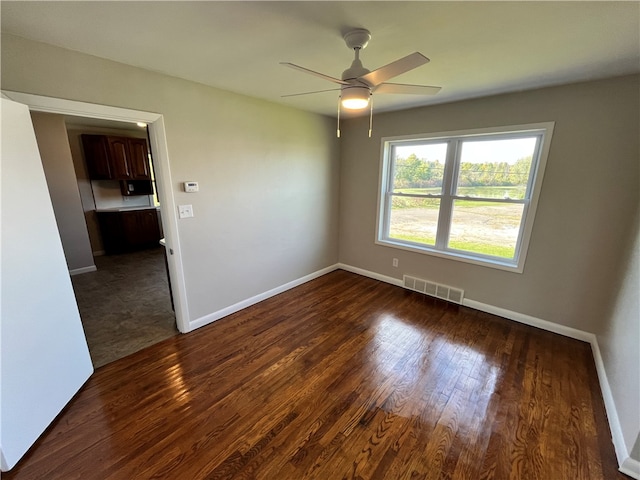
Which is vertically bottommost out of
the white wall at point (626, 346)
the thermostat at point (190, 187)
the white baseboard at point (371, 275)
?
the white baseboard at point (371, 275)

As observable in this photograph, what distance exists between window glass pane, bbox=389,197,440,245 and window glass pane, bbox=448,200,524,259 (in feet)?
0.83

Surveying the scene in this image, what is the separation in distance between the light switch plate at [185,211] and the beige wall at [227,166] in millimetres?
47

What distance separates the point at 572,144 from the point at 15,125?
4276 millimetres

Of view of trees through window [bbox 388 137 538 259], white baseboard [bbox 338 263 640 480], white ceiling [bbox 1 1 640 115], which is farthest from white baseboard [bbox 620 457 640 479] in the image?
white ceiling [bbox 1 1 640 115]

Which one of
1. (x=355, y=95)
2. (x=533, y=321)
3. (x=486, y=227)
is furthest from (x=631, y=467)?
(x=355, y=95)

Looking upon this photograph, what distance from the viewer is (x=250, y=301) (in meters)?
3.33

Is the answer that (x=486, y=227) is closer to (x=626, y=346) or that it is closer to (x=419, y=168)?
(x=419, y=168)

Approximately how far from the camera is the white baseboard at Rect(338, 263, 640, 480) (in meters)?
1.48

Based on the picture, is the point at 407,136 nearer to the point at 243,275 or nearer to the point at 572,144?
the point at 572,144

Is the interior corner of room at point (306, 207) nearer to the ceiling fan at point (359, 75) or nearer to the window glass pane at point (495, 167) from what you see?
the ceiling fan at point (359, 75)

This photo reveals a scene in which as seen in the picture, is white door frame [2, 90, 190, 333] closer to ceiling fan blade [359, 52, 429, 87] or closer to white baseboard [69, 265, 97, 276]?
ceiling fan blade [359, 52, 429, 87]

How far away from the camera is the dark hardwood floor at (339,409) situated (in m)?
1.51

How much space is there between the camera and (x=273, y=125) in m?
3.13

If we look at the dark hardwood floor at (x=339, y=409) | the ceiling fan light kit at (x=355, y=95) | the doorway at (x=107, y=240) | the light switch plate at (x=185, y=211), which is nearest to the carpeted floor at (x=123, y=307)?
the doorway at (x=107, y=240)
